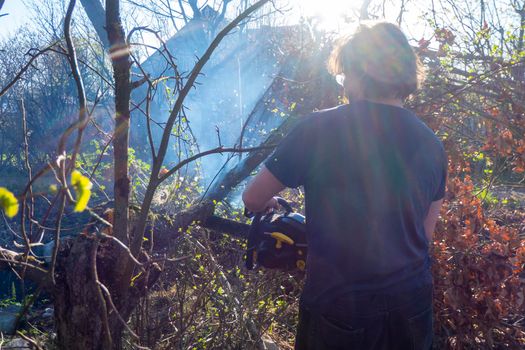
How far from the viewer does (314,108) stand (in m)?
4.70

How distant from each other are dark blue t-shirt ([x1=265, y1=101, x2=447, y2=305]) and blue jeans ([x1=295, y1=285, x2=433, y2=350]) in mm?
43

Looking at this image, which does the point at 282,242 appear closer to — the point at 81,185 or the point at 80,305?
the point at 80,305

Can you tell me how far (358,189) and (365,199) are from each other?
4cm

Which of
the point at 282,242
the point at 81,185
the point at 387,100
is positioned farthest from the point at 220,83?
the point at 81,185

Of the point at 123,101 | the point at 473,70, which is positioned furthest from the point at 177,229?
the point at 473,70

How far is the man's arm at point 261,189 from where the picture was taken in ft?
6.66

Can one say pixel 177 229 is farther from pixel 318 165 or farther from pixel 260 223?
pixel 318 165

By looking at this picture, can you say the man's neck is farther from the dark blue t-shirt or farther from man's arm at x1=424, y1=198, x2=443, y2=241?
man's arm at x1=424, y1=198, x2=443, y2=241

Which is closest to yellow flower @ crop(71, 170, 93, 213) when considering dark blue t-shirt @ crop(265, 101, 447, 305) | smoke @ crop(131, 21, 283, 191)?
dark blue t-shirt @ crop(265, 101, 447, 305)

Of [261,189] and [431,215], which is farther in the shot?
[431,215]

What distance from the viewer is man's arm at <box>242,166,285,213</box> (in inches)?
80.0

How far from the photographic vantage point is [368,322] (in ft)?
6.40

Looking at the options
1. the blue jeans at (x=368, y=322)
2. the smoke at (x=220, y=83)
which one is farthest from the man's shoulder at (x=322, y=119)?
the smoke at (x=220, y=83)

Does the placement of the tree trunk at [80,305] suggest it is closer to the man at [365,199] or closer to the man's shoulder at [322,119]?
the man at [365,199]
